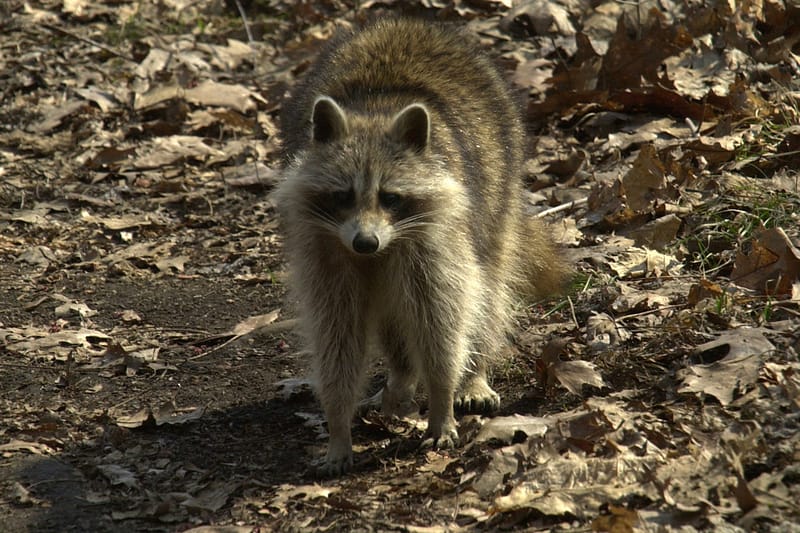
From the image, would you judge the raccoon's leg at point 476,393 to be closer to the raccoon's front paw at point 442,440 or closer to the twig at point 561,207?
the raccoon's front paw at point 442,440

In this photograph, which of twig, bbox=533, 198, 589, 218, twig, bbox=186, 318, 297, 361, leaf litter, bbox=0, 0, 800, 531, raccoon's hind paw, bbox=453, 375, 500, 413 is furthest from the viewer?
twig, bbox=533, 198, 589, 218

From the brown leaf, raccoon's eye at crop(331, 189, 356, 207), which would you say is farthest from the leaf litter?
raccoon's eye at crop(331, 189, 356, 207)

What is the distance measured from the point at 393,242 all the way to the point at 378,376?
1285 millimetres

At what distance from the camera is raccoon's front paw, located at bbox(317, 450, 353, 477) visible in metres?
3.75

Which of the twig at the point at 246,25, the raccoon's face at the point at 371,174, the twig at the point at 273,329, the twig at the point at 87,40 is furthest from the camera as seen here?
the twig at the point at 246,25

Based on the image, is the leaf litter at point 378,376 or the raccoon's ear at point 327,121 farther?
the raccoon's ear at point 327,121

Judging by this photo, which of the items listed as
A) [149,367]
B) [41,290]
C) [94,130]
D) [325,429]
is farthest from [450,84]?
[94,130]

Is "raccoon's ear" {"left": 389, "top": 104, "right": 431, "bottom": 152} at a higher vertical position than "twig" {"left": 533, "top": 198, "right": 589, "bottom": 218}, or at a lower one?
higher

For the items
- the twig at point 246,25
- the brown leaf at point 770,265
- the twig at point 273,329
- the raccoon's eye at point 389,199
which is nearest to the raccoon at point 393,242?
the raccoon's eye at point 389,199

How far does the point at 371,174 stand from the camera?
3742 millimetres

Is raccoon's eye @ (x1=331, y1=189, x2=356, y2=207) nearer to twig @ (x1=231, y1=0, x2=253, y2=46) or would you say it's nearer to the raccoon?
the raccoon

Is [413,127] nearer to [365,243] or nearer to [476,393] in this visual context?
[365,243]

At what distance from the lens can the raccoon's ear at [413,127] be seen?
12.6 ft

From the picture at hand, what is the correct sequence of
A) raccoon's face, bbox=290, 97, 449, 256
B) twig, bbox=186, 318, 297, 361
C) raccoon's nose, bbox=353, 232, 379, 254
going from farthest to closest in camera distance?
1. twig, bbox=186, 318, 297, 361
2. raccoon's face, bbox=290, 97, 449, 256
3. raccoon's nose, bbox=353, 232, 379, 254
